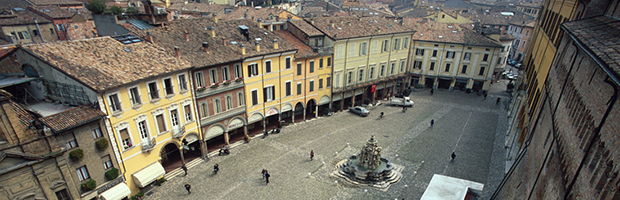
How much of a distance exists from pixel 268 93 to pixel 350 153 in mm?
11763

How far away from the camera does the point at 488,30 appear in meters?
51.7

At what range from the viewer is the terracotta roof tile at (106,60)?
20.5m

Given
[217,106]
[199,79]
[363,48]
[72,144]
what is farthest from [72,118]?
[363,48]

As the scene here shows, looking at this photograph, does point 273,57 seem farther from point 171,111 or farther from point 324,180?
point 324,180

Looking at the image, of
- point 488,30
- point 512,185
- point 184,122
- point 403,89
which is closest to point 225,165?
point 184,122

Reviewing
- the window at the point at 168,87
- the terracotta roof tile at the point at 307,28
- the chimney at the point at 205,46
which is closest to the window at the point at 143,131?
the window at the point at 168,87

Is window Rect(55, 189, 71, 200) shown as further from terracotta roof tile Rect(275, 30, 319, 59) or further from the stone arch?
terracotta roof tile Rect(275, 30, 319, 59)

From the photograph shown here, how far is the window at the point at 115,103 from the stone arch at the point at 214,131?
9.00m

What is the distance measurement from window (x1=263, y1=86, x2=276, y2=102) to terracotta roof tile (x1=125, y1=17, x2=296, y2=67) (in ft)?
14.5

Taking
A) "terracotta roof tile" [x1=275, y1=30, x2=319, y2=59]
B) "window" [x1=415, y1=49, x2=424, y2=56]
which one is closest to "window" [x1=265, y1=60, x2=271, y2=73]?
"terracotta roof tile" [x1=275, y1=30, x2=319, y2=59]

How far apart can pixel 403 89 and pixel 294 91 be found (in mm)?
24472

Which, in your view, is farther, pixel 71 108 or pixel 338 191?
pixel 338 191

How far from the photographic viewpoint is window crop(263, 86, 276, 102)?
3394 centimetres

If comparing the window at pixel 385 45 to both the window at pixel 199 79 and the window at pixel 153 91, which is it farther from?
the window at pixel 153 91
